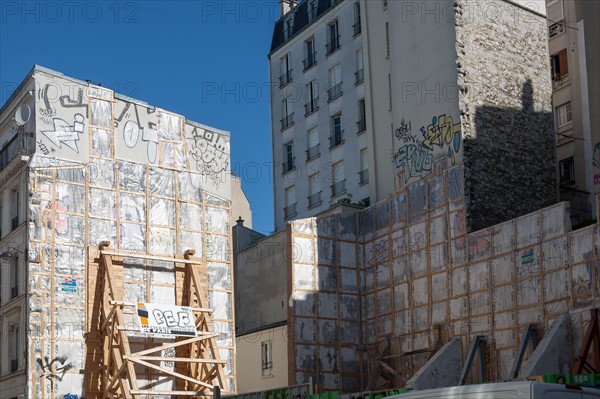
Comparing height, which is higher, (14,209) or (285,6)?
(285,6)

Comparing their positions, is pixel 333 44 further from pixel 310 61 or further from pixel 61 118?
pixel 61 118

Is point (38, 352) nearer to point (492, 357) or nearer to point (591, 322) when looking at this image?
point (492, 357)

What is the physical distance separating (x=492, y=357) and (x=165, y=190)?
1404 centimetres

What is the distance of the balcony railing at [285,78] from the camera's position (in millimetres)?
54156

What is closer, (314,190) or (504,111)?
(504,111)

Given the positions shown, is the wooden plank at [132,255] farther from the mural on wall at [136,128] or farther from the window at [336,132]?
the window at [336,132]

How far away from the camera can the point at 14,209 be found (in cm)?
3788

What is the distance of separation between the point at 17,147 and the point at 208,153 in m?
7.59

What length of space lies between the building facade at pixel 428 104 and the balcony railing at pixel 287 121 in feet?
6.52

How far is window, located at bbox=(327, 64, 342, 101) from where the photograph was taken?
164 feet

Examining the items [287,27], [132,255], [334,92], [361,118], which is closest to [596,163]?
[361,118]

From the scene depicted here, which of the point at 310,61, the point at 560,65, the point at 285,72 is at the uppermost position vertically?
the point at 285,72

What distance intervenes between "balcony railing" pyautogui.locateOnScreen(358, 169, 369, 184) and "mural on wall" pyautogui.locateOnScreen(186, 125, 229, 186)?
7915mm

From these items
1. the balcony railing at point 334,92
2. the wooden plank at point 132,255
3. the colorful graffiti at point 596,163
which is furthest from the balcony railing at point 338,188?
the wooden plank at point 132,255
